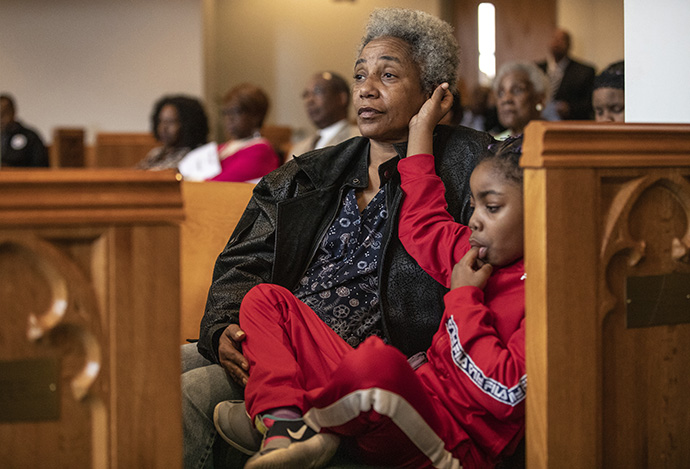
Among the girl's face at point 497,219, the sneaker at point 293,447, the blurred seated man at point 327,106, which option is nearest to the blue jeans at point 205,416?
the sneaker at point 293,447

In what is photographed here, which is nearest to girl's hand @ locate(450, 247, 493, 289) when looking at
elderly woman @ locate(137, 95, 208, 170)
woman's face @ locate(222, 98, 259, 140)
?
woman's face @ locate(222, 98, 259, 140)

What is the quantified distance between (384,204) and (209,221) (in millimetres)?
623

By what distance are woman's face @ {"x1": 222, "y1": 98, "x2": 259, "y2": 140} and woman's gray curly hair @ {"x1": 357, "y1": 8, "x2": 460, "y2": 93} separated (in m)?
3.11

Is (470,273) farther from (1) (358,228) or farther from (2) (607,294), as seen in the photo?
(1) (358,228)

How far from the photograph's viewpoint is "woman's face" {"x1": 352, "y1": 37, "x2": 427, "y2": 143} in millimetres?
1987

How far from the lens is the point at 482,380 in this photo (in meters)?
1.37

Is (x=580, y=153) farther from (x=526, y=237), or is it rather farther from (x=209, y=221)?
(x=209, y=221)

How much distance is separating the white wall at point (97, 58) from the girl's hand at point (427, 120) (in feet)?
22.7

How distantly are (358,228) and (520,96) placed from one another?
2108 millimetres

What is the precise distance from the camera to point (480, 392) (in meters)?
1.38

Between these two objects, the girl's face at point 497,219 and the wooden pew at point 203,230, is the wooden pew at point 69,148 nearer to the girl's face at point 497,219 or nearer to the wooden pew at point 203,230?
the wooden pew at point 203,230

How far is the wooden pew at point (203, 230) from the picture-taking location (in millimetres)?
2244

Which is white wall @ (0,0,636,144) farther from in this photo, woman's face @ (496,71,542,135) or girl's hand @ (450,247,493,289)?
girl's hand @ (450,247,493,289)

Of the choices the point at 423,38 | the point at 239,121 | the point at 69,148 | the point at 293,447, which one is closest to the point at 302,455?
the point at 293,447
